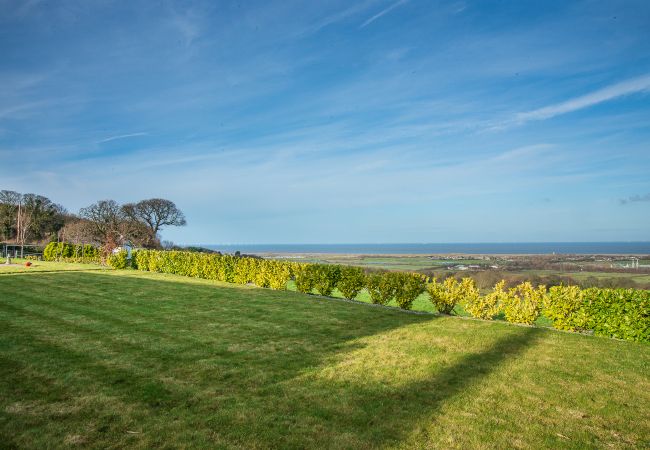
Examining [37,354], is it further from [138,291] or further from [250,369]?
[138,291]

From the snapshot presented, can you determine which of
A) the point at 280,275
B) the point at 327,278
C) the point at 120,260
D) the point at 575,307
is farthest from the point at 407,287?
the point at 120,260

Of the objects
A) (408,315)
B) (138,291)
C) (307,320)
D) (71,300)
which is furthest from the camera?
(138,291)

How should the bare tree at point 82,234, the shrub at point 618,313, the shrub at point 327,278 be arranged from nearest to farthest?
the shrub at point 618,313
the shrub at point 327,278
the bare tree at point 82,234

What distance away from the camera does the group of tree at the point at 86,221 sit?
1554 inches

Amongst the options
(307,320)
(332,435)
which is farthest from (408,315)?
(332,435)

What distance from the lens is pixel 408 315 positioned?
10.5m

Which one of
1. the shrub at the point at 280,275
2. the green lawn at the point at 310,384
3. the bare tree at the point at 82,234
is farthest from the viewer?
the bare tree at the point at 82,234

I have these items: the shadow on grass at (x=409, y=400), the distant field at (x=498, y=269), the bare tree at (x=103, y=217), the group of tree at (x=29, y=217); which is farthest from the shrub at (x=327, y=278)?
the group of tree at (x=29, y=217)

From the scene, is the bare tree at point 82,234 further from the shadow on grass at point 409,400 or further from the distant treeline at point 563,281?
the shadow on grass at point 409,400

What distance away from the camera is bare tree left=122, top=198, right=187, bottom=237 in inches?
1844

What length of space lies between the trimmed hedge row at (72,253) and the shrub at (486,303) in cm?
2870

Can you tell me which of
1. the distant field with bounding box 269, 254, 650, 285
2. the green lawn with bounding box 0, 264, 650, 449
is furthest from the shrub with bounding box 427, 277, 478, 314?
the distant field with bounding box 269, 254, 650, 285

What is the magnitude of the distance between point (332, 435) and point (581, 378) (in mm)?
4098

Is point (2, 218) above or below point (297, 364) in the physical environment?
above
